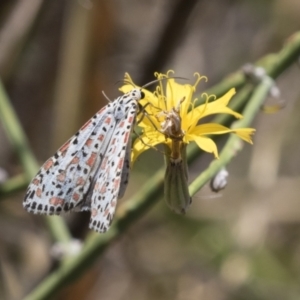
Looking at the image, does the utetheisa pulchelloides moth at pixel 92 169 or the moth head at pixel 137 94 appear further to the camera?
the moth head at pixel 137 94

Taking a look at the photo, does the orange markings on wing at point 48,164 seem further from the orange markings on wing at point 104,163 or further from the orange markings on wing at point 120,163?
the orange markings on wing at point 120,163

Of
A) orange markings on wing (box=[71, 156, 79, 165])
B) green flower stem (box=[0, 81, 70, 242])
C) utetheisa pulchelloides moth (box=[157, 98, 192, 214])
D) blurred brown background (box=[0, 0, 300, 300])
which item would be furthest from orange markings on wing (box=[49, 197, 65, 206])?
blurred brown background (box=[0, 0, 300, 300])

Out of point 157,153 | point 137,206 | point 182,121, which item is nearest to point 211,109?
point 182,121

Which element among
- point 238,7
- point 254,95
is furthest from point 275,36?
point 254,95

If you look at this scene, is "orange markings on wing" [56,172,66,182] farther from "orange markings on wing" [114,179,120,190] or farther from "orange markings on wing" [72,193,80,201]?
"orange markings on wing" [114,179,120,190]

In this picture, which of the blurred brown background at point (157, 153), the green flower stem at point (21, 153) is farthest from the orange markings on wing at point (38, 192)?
the blurred brown background at point (157, 153)

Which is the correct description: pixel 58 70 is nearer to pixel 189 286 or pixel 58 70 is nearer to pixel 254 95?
pixel 189 286
